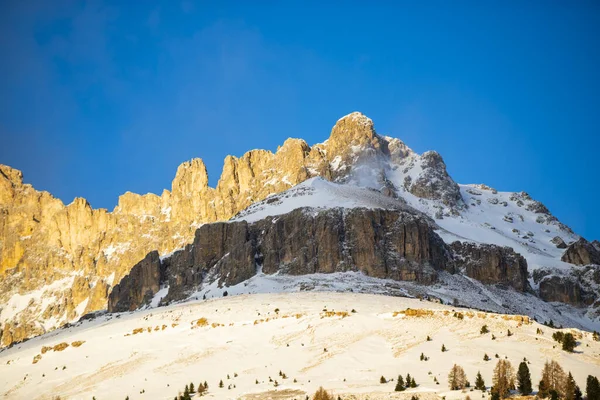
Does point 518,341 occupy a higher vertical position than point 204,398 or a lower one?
higher

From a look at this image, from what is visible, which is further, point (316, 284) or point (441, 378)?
point (316, 284)

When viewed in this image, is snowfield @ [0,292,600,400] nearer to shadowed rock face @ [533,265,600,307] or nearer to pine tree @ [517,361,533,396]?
pine tree @ [517,361,533,396]

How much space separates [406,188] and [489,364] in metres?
154

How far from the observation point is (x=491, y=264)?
433ft

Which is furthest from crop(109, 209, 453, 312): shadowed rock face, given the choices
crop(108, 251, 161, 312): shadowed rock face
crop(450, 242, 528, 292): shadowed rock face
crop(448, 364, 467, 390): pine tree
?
crop(448, 364, 467, 390): pine tree

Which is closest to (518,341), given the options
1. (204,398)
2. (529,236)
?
(204,398)

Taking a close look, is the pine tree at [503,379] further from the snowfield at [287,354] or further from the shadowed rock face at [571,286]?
the shadowed rock face at [571,286]

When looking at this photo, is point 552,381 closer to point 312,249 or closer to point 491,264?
point 312,249

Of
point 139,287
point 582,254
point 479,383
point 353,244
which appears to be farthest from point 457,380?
point 582,254

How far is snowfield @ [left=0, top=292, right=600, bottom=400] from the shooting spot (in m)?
42.8

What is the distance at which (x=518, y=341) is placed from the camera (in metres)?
→ 48.2

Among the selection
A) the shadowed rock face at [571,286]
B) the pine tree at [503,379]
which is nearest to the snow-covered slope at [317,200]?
the shadowed rock face at [571,286]

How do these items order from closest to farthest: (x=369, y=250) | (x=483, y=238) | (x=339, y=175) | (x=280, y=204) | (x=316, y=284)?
(x=316, y=284) < (x=369, y=250) < (x=280, y=204) < (x=483, y=238) < (x=339, y=175)

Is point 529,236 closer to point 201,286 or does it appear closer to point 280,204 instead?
point 280,204
